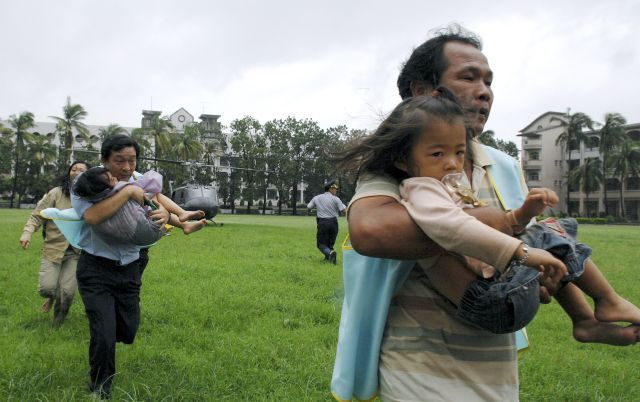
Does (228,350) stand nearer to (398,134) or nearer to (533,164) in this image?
(398,134)

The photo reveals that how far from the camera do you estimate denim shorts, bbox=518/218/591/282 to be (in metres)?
1.55

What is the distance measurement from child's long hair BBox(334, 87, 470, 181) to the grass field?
70cm

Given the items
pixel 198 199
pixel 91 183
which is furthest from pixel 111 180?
pixel 198 199

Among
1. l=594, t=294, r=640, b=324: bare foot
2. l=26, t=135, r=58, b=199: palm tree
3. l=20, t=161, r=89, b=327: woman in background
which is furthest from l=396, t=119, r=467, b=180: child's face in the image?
l=26, t=135, r=58, b=199: palm tree

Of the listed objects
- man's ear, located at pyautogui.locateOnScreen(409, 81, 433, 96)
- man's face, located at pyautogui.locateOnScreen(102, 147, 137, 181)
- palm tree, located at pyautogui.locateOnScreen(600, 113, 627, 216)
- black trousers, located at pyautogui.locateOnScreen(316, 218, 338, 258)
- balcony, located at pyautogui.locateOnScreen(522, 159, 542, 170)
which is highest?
palm tree, located at pyautogui.locateOnScreen(600, 113, 627, 216)

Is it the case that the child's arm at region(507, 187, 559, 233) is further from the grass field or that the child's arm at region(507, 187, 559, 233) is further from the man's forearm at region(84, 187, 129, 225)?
the man's forearm at region(84, 187, 129, 225)

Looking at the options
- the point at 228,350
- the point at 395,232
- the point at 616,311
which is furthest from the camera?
the point at 228,350

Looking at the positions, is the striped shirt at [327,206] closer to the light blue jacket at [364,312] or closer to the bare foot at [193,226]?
the bare foot at [193,226]

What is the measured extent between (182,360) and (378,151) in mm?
3924

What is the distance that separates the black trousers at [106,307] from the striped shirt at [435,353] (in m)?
2.84

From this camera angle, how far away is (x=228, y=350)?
214 inches

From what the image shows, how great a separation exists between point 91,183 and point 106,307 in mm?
913

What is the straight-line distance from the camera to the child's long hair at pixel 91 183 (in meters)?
3.81

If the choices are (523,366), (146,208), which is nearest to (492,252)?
(146,208)
